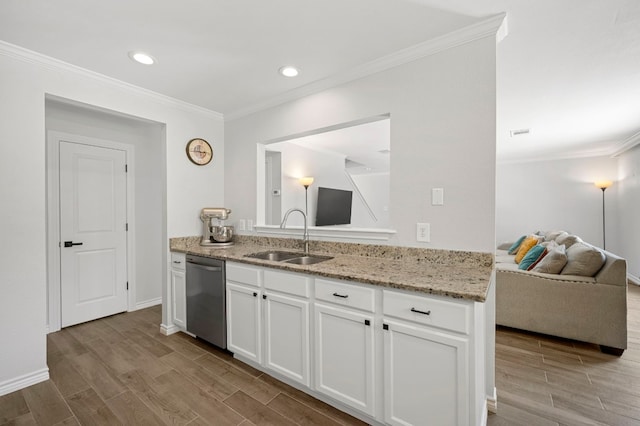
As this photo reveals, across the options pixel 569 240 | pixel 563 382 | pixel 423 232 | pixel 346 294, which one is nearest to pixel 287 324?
→ pixel 346 294

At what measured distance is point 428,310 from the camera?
1.35 meters

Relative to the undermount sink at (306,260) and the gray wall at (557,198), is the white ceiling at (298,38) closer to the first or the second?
the undermount sink at (306,260)

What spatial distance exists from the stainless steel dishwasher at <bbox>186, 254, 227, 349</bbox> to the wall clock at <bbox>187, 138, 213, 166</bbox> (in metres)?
1.10

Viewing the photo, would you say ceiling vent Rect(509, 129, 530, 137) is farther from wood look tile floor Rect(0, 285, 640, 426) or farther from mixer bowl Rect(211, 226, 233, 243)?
mixer bowl Rect(211, 226, 233, 243)

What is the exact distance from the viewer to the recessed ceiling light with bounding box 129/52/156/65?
206 centimetres

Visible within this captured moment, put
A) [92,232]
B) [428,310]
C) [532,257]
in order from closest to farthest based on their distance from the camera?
[428,310] → [92,232] → [532,257]

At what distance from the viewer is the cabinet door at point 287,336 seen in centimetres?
182

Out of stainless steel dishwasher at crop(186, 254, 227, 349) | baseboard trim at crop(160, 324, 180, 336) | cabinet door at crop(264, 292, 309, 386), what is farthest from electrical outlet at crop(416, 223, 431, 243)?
baseboard trim at crop(160, 324, 180, 336)

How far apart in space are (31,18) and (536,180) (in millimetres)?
7883

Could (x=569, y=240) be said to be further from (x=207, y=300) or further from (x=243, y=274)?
(x=207, y=300)

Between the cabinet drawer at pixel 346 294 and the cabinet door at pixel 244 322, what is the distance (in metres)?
0.60

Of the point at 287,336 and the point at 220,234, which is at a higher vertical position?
the point at 220,234

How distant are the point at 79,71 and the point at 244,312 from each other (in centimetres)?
235

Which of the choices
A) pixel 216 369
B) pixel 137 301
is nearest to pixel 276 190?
pixel 137 301
